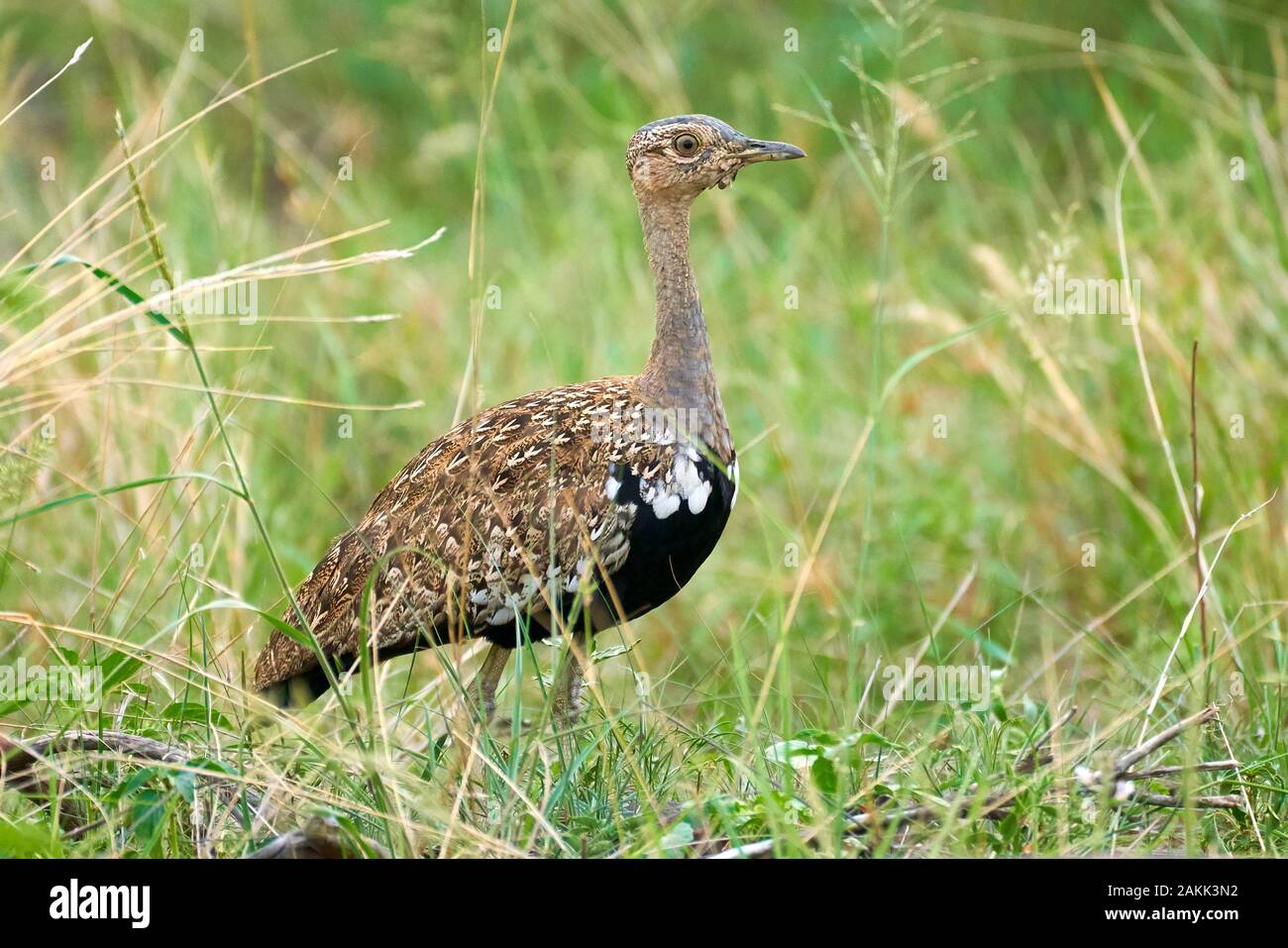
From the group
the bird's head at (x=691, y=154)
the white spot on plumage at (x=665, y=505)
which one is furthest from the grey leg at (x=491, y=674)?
the bird's head at (x=691, y=154)

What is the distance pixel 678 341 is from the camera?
4.25m

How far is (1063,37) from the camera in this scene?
8.55 metres

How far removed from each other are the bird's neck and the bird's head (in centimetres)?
5

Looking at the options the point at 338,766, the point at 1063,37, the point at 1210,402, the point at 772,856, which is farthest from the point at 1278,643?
the point at 1063,37

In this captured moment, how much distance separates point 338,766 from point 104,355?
3.14 metres

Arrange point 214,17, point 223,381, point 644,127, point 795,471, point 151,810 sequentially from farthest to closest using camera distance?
point 214,17 < point 795,471 < point 223,381 < point 644,127 < point 151,810

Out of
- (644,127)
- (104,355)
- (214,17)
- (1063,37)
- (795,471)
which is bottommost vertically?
(795,471)

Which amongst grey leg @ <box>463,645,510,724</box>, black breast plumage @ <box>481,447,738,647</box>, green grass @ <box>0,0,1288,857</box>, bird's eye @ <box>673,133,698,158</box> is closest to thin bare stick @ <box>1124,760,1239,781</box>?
green grass @ <box>0,0,1288,857</box>

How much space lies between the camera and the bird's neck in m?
4.20

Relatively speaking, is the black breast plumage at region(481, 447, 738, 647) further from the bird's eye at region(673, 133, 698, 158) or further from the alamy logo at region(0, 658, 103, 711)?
the alamy logo at region(0, 658, 103, 711)

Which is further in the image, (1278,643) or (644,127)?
(1278,643)

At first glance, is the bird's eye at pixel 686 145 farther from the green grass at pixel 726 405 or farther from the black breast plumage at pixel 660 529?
the black breast plumage at pixel 660 529

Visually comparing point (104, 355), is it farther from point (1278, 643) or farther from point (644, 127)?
point (1278, 643)
